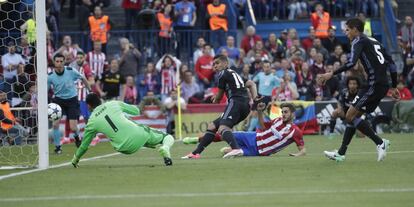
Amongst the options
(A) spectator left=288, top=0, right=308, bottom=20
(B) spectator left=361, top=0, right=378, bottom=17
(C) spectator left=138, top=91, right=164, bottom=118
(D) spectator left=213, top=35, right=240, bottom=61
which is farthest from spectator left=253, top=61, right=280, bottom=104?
(B) spectator left=361, top=0, right=378, bottom=17

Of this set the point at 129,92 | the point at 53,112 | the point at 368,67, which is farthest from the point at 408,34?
the point at 368,67

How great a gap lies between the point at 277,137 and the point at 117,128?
3.51 m

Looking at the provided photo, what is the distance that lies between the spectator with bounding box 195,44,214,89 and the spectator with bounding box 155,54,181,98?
2.68 ft

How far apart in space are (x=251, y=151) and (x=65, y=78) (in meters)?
5.12

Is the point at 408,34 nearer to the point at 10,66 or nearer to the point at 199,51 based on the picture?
the point at 199,51

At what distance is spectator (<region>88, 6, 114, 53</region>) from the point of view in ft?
95.5

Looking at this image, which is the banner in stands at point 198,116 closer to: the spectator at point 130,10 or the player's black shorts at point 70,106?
the spectator at point 130,10

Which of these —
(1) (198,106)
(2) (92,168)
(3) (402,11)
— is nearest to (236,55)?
(1) (198,106)

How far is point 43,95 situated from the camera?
14.6 m

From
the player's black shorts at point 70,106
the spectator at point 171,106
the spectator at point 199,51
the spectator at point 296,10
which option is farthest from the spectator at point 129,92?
the spectator at point 296,10

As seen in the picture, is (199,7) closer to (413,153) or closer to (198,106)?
(198,106)

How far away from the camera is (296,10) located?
33.1 meters

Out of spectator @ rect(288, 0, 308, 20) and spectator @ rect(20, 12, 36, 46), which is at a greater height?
spectator @ rect(20, 12, 36, 46)

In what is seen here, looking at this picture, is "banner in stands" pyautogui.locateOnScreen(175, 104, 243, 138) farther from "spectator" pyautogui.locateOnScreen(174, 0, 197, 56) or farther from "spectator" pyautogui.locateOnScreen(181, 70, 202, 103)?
"spectator" pyautogui.locateOnScreen(174, 0, 197, 56)
